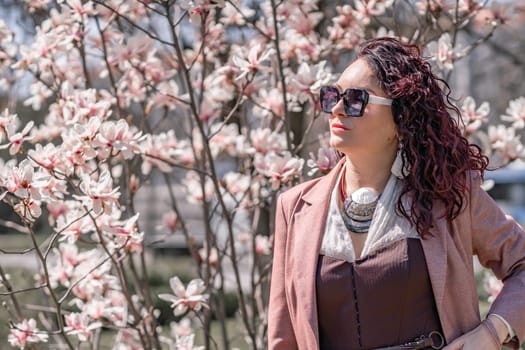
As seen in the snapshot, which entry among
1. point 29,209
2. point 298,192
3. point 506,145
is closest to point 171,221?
point 29,209

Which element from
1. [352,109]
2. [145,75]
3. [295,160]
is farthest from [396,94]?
[145,75]

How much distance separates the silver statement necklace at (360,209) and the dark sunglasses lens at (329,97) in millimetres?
211

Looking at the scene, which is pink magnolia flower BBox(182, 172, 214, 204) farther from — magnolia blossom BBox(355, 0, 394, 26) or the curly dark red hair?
the curly dark red hair

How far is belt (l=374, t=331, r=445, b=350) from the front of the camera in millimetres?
1894

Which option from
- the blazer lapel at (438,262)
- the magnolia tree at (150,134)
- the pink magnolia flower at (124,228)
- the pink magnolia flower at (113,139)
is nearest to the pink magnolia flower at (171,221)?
the magnolia tree at (150,134)

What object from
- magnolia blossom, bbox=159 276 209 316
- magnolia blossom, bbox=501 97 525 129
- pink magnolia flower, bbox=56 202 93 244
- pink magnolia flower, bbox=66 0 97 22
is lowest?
magnolia blossom, bbox=159 276 209 316

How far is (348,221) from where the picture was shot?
2.02 m

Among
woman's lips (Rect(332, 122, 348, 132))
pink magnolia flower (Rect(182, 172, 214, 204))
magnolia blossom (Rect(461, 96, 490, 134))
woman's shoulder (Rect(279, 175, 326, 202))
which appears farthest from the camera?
pink magnolia flower (Rect(182, 172, 214, 204))

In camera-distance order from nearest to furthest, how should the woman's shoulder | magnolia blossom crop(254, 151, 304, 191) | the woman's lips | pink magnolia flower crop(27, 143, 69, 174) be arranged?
the woman's lips, the woman's shoulder, pink magnolia flower crop(27, 143, 69, 174), magnolia blossom crop(254, 151, 304, 191)

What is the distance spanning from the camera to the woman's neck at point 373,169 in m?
2.01

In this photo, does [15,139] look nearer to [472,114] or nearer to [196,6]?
[196,6]

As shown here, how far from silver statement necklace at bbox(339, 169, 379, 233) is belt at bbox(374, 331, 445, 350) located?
27cm

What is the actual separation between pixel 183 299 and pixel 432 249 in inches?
36.5

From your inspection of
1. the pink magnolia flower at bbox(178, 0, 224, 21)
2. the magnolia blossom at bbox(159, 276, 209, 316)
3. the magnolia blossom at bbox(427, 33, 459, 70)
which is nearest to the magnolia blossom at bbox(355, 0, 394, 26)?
the magnolia blossom at bbox(427, 33, 459, 70)
